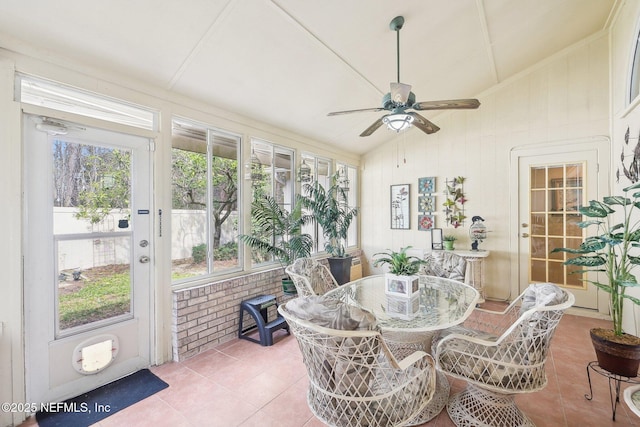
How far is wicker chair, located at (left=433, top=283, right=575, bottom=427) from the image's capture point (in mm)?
1594

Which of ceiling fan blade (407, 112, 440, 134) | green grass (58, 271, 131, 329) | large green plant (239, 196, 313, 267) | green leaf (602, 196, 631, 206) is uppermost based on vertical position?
ceiling fan blade (407, 112, 440, 134)

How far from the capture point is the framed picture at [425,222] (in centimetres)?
486

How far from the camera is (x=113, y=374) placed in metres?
2.42

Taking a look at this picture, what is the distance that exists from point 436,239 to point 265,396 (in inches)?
138

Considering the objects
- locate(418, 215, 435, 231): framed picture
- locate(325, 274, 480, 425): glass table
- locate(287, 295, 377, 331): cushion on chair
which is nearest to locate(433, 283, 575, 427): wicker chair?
locate(325, 274, 480, 425): glass table

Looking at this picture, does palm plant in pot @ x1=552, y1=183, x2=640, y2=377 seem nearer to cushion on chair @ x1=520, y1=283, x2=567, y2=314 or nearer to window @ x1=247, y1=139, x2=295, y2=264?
cushion on chair @ x1=520, y1=283, x2=567, y2=314

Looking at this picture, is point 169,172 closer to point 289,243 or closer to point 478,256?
point 289,243

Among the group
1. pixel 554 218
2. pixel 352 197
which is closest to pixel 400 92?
pixel 554 218

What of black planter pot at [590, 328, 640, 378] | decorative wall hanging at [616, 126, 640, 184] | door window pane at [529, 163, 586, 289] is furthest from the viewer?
door window pane at [529, 163, 586, 289]

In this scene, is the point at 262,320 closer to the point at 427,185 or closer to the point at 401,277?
the point at 401,277

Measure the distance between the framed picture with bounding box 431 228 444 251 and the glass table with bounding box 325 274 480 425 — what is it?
2016 millimetres

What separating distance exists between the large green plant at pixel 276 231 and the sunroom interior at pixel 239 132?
146 millimetres

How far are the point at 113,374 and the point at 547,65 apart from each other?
240 inches

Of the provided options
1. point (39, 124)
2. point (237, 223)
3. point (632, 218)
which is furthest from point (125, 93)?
point (632, 218)
